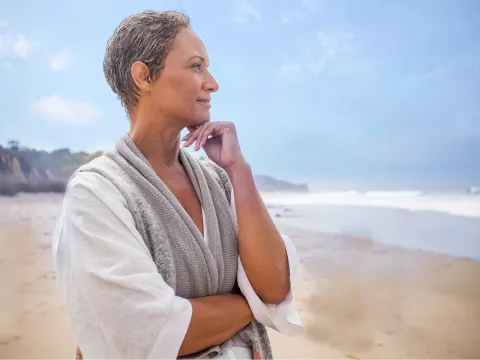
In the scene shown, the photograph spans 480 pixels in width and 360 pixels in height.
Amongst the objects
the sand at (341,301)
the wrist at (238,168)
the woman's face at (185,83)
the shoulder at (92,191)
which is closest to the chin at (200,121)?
the woman's face at (185,83)

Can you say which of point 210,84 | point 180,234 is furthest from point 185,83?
point 180,234

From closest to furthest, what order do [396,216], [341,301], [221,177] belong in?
[221,177] < [341,301] < [396,216]

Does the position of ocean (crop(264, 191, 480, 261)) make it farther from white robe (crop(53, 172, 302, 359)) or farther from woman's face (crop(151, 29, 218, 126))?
white robe (crop(53, 172, 302, 359))

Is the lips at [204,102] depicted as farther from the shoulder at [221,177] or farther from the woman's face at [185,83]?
the shoulder at [221,177]

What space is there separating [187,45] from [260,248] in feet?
1.46

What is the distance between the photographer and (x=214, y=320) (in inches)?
37.7

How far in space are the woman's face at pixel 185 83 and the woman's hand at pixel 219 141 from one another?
0.03m

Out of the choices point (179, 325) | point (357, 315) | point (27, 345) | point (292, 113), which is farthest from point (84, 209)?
point (292, 113)

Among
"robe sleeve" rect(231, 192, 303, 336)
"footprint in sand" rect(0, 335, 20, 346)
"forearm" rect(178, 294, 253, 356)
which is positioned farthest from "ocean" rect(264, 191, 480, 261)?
"forearm" rect(178, 294, 253, 356)

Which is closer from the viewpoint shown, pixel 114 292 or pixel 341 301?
pixel 114 292

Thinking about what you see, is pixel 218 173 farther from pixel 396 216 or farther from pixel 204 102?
pixel 396 216

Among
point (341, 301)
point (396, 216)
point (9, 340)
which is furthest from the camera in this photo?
point (396, 216)

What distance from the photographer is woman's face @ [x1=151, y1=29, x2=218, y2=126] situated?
1.06 metres

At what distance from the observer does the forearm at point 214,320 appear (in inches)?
36.3
